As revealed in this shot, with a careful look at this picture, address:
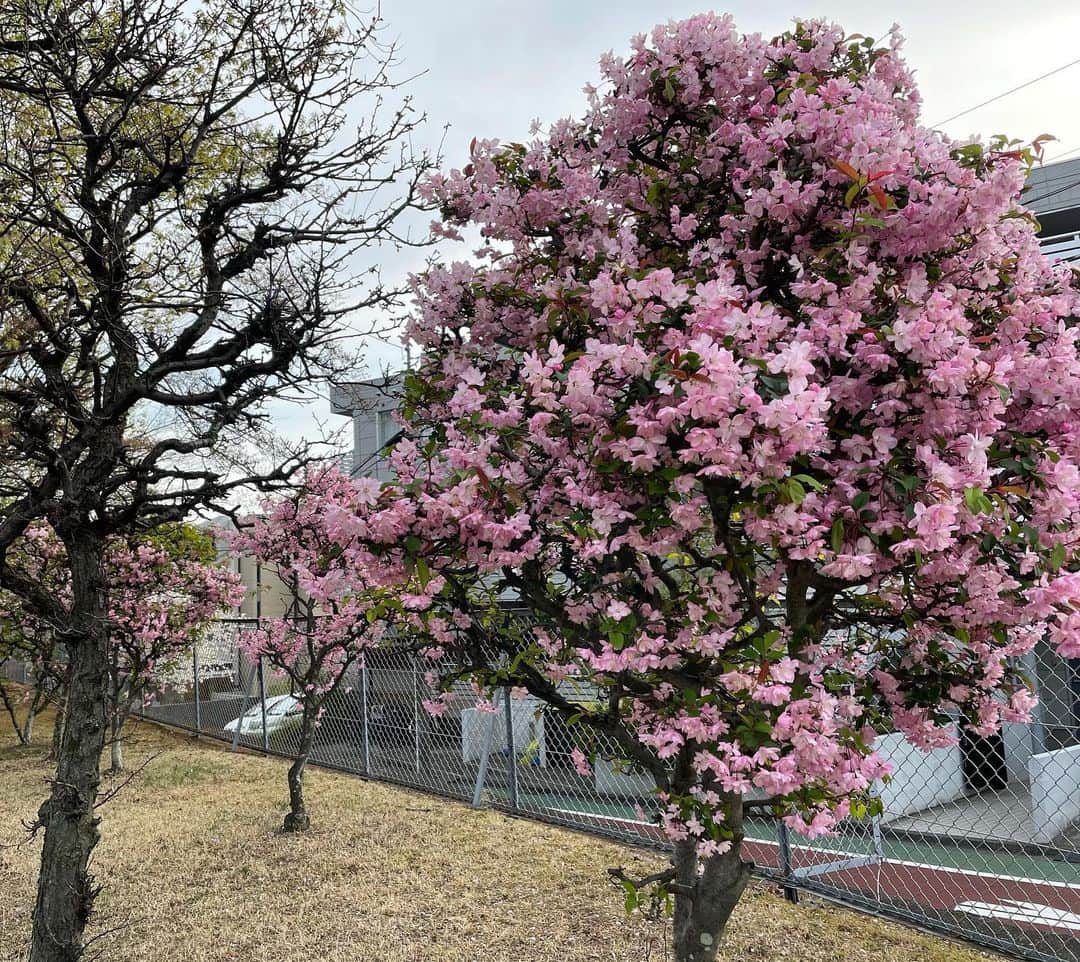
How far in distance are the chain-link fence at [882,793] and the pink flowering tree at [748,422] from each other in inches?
24.2

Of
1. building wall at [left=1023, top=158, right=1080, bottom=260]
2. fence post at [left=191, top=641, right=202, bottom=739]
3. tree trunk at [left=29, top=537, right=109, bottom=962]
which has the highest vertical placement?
building wall at [left=1023, top=158, right=1080, bottom=260]

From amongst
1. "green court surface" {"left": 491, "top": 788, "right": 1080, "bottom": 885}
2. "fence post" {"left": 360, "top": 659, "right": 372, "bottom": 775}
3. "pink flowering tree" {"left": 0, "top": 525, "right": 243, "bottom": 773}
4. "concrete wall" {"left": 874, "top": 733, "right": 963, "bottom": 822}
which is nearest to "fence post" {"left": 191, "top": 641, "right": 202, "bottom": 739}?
"pink flowering tree" {"left": 0, "top": 525, "right": 243, "bottom": 773}

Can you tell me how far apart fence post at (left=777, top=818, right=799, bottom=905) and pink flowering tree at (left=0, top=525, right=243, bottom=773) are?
5932 millimetres

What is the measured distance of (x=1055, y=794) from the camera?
4.83m

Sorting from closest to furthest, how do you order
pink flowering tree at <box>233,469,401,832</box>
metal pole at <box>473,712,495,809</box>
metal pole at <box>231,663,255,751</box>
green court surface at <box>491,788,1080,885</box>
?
1. green court surface at <box>491,788,1080,885</box>
2. pink flowering tree at <box>233,469,401,832</box>
3. metal pole at <box>473,712,495,809</box>
4. metal pole at <box>231,663,255,751</box>

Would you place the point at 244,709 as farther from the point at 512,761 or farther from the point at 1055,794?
the point at 1055,794

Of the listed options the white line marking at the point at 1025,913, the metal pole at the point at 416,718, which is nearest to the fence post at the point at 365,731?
the metal pole at the point at 416,718

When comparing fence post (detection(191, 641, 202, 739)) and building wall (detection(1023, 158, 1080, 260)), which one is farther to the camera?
fence post (detection(191, 641, 202, 739))

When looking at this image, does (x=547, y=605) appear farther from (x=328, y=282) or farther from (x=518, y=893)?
(x=518, y=893)

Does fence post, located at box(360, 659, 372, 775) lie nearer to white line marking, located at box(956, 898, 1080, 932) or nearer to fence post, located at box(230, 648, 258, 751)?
fence post, located at box(230, 648, 258, 751)

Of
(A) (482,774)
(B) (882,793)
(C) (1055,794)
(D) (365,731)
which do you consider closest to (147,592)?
(D) (365,731)

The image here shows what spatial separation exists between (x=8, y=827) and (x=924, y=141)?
26.1 feet

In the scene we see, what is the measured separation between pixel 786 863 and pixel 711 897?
90.6 inches

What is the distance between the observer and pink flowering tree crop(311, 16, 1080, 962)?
143cm
